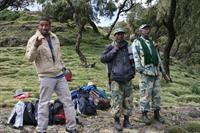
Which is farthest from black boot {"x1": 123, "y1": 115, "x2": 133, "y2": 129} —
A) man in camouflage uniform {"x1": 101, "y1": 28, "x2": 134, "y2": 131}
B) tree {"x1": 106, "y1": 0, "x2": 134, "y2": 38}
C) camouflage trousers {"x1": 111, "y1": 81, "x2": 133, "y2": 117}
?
tree {"x1": 106, "y1": 0, "x2": 134, "y2": 38}

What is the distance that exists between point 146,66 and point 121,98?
104 centimetres

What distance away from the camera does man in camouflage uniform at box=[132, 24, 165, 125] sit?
10.8m

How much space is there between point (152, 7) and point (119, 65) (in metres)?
16.5

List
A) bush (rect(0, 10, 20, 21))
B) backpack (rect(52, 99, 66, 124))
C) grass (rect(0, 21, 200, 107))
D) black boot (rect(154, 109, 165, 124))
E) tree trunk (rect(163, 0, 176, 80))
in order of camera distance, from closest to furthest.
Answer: backpack (rect(52, 99, 66, 124)) < black boot (rect(154, 109, 165, 124)) < grass (rect(0, 21, 200, 107)) < tree trunk (rect(163, 0, 176, 80)) < bush (rect(0, 10, 20, 21))

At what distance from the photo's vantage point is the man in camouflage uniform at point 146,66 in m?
10.8

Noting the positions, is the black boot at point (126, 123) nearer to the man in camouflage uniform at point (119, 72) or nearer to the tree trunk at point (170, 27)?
the man in camouflage uniform at point (119, 72)

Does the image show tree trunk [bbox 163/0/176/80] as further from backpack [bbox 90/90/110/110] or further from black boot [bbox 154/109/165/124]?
black boot [bbox 154/109/165/124]

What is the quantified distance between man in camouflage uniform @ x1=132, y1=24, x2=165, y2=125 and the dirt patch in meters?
0.36

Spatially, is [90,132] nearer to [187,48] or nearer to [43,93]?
[43,93]

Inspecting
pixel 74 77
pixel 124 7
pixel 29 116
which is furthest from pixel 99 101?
pixel 124 7

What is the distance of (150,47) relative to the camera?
35.7 ft

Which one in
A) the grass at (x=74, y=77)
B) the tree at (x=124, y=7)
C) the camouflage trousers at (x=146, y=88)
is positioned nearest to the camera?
the camouflage trousers at (x=146, y=88)

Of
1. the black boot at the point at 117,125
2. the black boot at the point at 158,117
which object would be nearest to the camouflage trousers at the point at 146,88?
the black boot at the point at 158,117

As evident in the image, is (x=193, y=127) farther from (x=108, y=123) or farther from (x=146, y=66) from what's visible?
(x=108, y=123)
